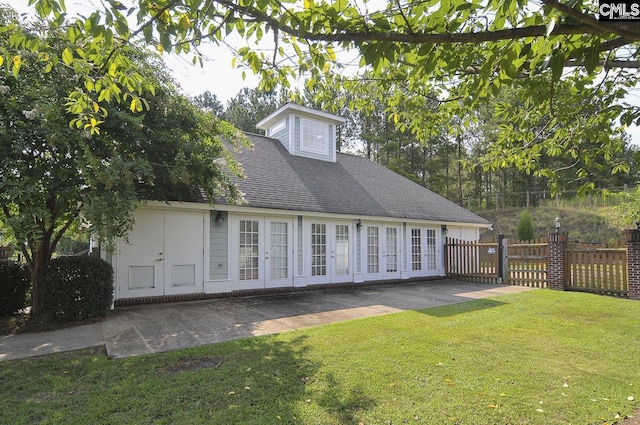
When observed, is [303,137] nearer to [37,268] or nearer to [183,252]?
[183,252]

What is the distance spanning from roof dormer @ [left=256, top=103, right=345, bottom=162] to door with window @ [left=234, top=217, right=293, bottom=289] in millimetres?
5008

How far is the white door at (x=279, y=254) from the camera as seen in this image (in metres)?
10.3

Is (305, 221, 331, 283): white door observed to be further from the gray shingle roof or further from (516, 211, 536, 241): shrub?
(516, 211, 536, 241): shrub

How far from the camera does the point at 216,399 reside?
11.5ft

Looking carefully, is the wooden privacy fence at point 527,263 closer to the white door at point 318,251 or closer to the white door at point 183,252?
the white door at point 318,251

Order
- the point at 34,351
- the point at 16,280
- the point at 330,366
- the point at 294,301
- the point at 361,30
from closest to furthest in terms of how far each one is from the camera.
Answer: the point at 361,30
the point at 330,366
the point at 34,351
the point at 16,280
the point at 294,301

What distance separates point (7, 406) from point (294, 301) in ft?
19.8

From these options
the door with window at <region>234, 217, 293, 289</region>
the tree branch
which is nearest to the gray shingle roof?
the door with window at <region>234, 217, 293, 289</region>

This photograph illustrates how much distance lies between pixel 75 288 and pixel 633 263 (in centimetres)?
1304

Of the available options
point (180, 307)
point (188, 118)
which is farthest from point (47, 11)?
point (180, 307)

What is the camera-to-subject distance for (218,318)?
7043mm

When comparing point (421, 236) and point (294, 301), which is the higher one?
point (421, 236)

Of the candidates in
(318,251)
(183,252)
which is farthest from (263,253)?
(183,252)

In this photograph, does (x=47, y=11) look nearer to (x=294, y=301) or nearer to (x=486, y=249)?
(x=294, y=301)
